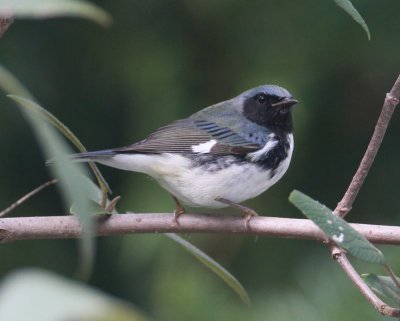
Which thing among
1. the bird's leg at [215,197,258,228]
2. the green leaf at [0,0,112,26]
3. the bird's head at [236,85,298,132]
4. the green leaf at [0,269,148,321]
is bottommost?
the bird's leg at [215,197,258,228]

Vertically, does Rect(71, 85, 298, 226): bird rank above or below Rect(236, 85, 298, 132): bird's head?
below

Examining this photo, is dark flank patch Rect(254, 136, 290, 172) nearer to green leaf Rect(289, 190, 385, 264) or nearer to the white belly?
the white belly

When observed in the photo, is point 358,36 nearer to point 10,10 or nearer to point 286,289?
point 286,289

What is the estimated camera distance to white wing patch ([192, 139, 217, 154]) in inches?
113

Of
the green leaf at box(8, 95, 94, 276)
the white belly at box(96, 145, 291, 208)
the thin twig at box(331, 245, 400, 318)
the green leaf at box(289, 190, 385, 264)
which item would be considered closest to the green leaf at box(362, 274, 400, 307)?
the thin twig at box(331, 245, 400, 318)

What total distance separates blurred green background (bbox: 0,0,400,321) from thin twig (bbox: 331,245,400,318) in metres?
1.58

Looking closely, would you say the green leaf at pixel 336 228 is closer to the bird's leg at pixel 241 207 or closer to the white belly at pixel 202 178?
the bird's leg at pixel 241 207

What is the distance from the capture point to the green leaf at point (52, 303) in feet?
1.82

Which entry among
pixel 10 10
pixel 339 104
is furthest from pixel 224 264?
pixel 10 10

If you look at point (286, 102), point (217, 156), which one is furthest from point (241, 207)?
point (286, 102)

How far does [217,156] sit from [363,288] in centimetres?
126

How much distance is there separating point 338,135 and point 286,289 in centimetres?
102

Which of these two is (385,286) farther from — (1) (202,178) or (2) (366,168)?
(1) (202,178)

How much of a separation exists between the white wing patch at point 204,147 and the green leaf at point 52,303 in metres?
2.26
